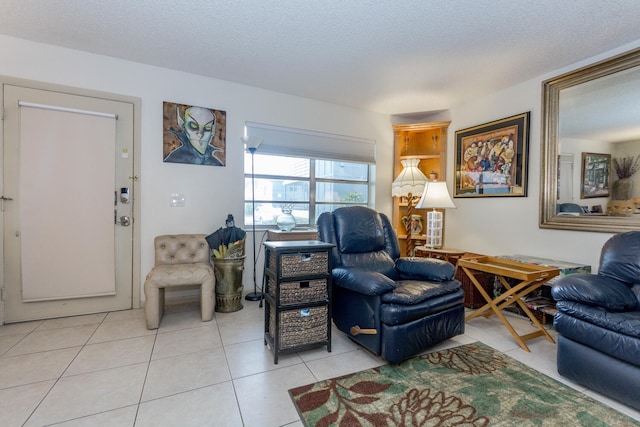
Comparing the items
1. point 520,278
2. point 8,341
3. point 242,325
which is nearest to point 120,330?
point 8,341

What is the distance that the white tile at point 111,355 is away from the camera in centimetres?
188

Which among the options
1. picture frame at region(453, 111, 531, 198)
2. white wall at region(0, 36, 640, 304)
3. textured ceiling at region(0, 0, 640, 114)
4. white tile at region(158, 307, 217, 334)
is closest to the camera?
textured ceiling at region(0, 0, 640, 114)

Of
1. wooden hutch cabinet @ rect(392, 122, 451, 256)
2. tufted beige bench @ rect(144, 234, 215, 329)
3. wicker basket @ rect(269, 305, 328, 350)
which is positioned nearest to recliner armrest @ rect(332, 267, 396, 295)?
wicker basket @ rect(269, 305, 328, 350)

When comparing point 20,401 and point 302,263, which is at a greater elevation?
point 302,263

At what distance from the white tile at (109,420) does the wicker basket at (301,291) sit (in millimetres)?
966

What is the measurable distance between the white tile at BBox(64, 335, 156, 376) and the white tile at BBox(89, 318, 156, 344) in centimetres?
8

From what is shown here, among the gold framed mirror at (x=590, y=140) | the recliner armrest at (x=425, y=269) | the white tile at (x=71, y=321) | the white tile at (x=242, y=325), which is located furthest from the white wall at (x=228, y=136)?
the recliner armrest at (x=425, y=269)

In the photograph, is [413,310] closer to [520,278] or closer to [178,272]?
[520,278]

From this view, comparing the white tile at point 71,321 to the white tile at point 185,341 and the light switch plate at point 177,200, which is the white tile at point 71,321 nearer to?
the white tile at point 185,341

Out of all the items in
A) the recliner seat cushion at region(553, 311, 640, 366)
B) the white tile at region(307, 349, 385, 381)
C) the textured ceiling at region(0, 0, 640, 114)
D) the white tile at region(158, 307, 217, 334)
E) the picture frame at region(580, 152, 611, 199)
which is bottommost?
the white tile at region(158, 307, 217, 334)

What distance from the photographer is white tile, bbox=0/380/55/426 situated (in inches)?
55.1

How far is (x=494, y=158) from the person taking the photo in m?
3.47

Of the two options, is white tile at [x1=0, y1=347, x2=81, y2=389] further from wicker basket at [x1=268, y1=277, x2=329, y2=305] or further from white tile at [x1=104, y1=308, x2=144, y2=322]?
wicker basket at [x1=268, y1=277, x2=329, y2=305]

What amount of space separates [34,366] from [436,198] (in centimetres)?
379
